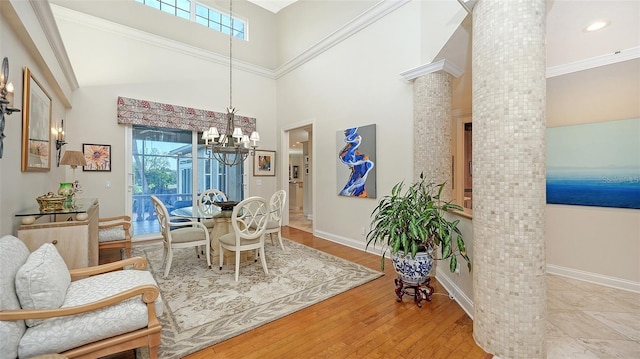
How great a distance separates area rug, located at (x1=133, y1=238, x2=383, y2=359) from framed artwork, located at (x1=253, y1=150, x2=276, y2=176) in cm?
261

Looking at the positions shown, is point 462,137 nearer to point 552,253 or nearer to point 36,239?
point 552,253

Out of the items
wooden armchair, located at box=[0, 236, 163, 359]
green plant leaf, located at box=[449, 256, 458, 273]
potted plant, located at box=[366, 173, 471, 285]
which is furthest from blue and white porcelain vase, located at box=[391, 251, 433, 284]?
wooden armchair, located at box=[0, 236, 163, 359]

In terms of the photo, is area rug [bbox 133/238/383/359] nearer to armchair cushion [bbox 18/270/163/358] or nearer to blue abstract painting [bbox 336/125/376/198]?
armchair cushion [bbox 18/270/163/358]

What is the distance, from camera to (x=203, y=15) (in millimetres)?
5559

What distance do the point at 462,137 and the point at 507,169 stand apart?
4129mm

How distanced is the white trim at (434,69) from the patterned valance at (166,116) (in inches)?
155

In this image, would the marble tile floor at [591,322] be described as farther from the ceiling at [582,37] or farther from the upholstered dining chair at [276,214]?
the upholstered dining chair at [276,214]

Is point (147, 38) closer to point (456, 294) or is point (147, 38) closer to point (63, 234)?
point (63, 234)

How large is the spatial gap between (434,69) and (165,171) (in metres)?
5.05

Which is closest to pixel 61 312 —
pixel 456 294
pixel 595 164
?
pixel 456 294

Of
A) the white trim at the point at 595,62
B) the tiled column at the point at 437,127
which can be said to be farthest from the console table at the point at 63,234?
the white trim at the point at 595,62

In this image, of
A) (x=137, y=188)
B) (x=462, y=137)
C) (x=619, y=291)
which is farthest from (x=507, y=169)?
(x=137, y=188)

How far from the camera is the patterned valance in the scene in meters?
4.54

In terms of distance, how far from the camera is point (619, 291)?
2.71m
